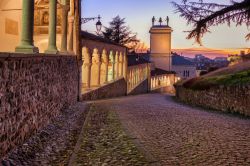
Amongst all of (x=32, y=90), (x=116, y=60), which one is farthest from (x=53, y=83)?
(x=116, y=60)

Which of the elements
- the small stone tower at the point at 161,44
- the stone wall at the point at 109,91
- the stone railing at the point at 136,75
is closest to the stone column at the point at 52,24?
the stone wall at the point at 109,91

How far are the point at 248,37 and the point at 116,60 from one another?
20615 mm

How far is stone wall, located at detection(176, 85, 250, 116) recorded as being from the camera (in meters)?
13.8

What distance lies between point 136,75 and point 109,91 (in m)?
19.2

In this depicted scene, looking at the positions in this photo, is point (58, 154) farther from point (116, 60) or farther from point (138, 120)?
point (116, 60)

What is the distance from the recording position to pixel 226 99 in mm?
15539

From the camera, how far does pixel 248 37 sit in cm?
1573

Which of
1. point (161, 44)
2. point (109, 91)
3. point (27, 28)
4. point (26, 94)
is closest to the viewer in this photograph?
point (26, 94)

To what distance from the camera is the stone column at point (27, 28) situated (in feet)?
30.3

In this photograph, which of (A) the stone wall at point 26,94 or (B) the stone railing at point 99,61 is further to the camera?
(B) the stone railing at point 99,61

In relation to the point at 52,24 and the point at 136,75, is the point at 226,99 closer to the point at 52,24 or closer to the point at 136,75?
the point at 52,24

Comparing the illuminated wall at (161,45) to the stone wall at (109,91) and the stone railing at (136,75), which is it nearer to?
the stone railing at (136,75)

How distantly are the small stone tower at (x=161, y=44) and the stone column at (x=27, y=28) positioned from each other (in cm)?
6428

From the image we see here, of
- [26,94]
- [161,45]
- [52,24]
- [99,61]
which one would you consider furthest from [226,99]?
[161,45]
